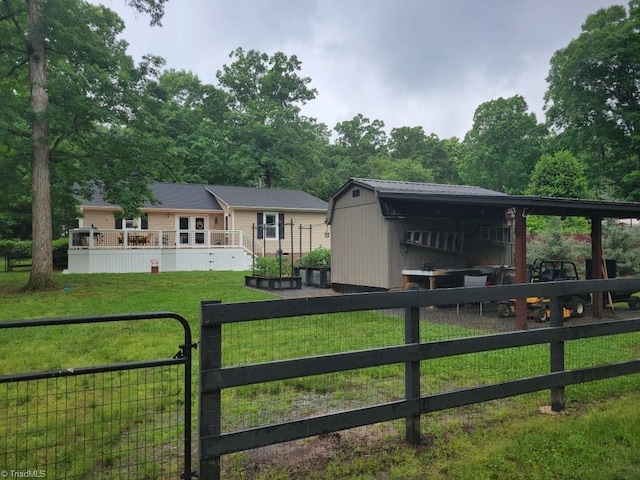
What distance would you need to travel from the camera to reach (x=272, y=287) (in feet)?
40.8

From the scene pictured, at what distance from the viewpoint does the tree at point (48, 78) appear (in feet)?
39.7

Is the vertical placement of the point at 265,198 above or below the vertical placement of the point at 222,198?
above

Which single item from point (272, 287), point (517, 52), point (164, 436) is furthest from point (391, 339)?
point (517, 52)

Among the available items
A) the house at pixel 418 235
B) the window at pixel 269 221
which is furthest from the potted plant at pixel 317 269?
the window at pixel 269 221

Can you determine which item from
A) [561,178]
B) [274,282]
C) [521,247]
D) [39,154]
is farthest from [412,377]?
[561,178]

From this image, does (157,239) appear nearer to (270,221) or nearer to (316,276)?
(270,221)

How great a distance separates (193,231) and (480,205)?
13988 millimetres

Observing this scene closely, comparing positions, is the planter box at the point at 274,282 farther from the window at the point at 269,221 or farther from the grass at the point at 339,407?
the window at the point at 269,221

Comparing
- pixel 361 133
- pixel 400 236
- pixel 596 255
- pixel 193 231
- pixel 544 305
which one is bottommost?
pixel 544 305

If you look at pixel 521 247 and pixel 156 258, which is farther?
pixel 156 258

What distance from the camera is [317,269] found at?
13.5 m

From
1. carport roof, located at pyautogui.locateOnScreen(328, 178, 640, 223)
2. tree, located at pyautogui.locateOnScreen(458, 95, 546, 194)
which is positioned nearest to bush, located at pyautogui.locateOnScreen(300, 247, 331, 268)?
carport roof, located at pyautogui.locateOnScreen(328, 178, 640, 223)

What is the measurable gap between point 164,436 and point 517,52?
1921 cm

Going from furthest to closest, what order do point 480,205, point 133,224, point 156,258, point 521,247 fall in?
point 133,224 → point 156,258 → point 480,205 → point 521,247
